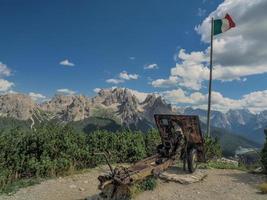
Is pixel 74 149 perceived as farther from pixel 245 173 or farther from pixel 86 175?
pixel 245 173

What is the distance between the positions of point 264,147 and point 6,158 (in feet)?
34.4

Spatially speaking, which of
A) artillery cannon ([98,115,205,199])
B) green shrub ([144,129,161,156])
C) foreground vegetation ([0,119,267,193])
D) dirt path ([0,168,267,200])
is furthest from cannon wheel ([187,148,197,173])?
green shrub ([144,129,161,156])

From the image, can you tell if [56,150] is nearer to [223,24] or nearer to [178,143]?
[178,143]

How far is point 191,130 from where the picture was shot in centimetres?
1366

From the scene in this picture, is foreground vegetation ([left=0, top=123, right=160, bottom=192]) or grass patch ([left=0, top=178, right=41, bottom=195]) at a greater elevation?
foreground vegetation ([left=0, top=123, right=160, bottom=192])

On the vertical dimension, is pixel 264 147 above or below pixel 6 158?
above

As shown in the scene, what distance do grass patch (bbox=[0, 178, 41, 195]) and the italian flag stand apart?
15335mm

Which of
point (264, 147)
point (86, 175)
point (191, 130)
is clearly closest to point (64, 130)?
point (86, 175)

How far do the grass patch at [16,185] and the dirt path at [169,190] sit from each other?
0.73 feet

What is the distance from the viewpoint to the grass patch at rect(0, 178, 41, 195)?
11.5 meters

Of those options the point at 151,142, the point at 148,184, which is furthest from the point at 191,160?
the point at 151,142

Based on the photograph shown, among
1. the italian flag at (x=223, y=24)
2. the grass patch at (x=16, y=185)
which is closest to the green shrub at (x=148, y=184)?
the grass patch at (x=16, y=185)

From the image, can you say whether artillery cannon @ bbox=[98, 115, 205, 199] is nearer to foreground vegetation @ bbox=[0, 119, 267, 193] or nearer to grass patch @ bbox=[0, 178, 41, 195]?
foreground vegetation @ bbox=[0, 119, 267, 193]

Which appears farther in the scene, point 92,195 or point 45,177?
point 45,177
